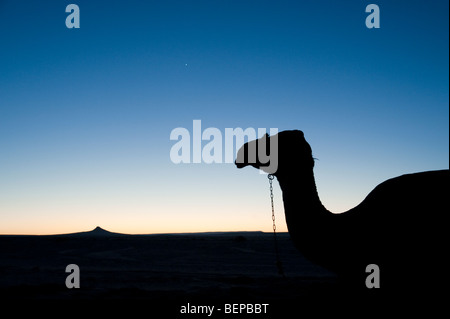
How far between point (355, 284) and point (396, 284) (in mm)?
579

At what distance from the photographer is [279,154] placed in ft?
21.3

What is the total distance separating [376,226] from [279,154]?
1.97 meters

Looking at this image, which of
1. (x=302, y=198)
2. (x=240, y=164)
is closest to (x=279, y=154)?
(x=240, y=164)

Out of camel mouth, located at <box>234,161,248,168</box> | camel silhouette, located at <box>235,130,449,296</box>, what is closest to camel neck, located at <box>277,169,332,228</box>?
camel silhouette, located at <box>235,130,449,296</box>

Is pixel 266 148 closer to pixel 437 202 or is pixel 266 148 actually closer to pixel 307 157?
pixel 307 157

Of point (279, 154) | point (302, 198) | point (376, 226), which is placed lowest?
point (376, 226)

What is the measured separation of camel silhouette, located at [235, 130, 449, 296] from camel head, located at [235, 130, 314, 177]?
0.06 feet

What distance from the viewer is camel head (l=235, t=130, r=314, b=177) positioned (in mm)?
6363

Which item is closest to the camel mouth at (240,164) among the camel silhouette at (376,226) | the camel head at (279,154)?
the camel head at (279,154)

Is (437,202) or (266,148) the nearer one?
(437,202)

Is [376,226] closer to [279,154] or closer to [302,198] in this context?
[302,198]

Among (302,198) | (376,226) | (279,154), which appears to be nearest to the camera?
(376,226)
